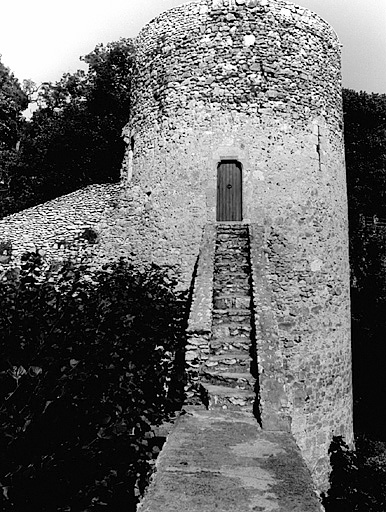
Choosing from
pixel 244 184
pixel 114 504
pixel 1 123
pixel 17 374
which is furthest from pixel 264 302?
pixel 1 123

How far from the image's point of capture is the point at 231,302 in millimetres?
7613

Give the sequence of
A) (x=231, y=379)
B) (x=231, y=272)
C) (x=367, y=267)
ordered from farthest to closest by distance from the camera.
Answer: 1. (x=367, y=267)
2. (x=231, y=272)
3. (x=231, y=379)

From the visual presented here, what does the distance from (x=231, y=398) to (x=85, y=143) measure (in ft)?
60.1

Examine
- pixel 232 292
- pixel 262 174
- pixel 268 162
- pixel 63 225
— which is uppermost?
pixel 268 162

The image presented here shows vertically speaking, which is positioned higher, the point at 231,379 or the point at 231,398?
the point at 231,379

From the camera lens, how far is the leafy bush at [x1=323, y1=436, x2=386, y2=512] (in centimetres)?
754

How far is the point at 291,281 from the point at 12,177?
57.9 ft

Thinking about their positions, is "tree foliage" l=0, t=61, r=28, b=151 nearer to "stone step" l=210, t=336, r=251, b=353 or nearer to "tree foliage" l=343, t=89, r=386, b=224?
"tree foliage" l=343, t=89, r=386, b=224

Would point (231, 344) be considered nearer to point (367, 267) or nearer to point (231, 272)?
point (231, 272)

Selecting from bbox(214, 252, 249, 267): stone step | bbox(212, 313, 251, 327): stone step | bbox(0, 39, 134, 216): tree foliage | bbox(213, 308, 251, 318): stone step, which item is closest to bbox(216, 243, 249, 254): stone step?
bbox(214, 252, 249, 267): stone step

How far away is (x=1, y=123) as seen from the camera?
77.1 ft

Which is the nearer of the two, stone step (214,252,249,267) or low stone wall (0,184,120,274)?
stone step (214,252,249,267)

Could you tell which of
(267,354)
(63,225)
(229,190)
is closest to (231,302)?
(267,354)

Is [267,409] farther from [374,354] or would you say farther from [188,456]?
[374,354]
